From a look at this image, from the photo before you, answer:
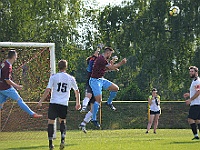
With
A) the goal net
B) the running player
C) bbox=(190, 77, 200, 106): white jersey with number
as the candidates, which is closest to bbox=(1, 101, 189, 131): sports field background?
the goal net

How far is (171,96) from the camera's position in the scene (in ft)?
159

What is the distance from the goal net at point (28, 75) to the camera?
18266mm

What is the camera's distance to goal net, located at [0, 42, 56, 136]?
1827 cm

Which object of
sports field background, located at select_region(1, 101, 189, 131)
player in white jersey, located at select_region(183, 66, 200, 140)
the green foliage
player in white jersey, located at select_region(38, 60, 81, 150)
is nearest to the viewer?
player in white jersey, located at select_region(38, 60, 81, 150)

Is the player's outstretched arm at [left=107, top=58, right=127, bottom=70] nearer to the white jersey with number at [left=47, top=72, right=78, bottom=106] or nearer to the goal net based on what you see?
the goal net

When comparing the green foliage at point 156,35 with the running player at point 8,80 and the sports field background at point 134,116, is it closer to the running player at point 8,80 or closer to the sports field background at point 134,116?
the sports field background at point 134,116

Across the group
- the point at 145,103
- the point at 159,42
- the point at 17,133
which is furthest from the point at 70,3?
the point at 17,133

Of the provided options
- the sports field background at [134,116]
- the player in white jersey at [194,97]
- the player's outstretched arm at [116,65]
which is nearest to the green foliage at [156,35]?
the sports field background at [134,116]

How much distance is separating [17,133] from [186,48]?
2131 cm

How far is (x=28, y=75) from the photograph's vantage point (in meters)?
20.2

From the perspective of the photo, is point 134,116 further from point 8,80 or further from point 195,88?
point 8,80

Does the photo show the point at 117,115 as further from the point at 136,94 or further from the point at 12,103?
the point at 12,103

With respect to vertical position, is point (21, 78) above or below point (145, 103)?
above

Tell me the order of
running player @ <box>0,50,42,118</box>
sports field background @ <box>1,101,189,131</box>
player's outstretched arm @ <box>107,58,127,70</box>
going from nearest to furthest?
running player @ <box>0,50,42,118</box>, player's outstretched arm @ <box>107,58,127,70</box>, sports field background @ <box>1,101,189,131</box>
